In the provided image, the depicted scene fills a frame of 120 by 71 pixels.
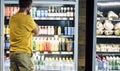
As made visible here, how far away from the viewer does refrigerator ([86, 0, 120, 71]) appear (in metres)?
5.31

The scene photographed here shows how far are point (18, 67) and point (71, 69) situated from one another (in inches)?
58.8

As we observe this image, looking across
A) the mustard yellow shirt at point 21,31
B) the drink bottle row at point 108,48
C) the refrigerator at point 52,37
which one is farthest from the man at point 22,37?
the drink bottle row at point 108,48

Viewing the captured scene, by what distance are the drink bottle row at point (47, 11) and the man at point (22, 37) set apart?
1219 mm

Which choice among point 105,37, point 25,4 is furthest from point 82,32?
point 25,4

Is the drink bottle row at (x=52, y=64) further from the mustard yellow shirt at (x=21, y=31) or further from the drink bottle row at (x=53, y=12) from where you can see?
the mustard yellow shirt at (x=21, y=31)

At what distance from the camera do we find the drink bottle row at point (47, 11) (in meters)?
5.27

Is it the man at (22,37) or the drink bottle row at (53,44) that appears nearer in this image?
the man at (22,37)

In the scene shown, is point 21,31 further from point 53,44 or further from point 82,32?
point 82,32

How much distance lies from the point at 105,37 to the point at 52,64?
1100 millimetres

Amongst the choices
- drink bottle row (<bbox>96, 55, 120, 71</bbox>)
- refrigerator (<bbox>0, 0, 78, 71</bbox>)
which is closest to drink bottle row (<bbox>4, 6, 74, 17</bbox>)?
refrigerator (<bbox>0, 0, 78, 71</bbox>)

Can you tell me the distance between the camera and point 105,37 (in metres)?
5.32

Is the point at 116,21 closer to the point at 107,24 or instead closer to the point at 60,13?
the point at 107,24

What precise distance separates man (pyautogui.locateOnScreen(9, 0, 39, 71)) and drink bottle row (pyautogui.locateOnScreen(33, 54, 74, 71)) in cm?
125

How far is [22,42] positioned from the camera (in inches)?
158
